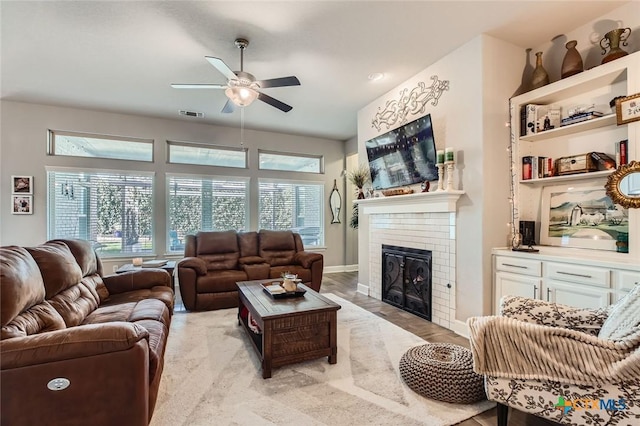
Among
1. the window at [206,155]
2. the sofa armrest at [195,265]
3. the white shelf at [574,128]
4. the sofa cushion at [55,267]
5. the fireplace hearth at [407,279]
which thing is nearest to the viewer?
the sofa cushion at [55,267]

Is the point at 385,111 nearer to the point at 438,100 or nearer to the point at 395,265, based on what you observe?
the point at 438,100

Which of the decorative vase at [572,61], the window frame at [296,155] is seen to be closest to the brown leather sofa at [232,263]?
the window frame at [296,155]

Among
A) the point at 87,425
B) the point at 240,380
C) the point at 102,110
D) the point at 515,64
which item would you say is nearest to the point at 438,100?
the point at 515,64

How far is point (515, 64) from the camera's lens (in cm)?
313

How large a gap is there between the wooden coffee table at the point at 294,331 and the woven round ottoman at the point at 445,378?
65cm

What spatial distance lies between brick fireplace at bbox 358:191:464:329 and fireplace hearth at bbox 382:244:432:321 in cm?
7

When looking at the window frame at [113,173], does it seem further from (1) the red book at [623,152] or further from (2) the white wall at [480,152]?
(1) the red book at [623,152]

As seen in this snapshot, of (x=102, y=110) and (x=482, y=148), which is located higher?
(x=102, y=110)

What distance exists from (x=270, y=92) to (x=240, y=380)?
143 inches

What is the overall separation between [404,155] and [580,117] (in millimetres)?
1736

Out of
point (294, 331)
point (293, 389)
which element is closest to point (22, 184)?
point (294, 331)

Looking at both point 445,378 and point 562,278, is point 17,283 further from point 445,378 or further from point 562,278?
point 562,278

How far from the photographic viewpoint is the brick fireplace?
3.28m

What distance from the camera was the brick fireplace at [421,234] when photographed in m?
3.28
